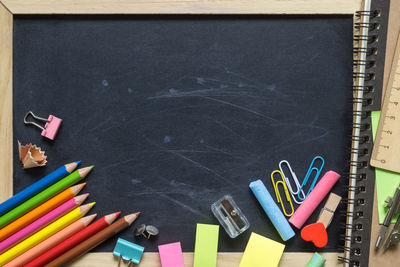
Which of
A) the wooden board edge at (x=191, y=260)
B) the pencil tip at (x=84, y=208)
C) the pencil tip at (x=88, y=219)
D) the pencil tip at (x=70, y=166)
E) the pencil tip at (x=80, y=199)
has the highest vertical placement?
the pencil tip at (x=70, y=166)

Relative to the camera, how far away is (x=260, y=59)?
1054 mm

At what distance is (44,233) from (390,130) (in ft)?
3.10

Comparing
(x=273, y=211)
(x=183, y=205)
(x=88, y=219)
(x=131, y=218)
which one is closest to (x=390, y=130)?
(x=273, y=211)

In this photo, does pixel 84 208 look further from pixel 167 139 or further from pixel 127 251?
pixel 167 139

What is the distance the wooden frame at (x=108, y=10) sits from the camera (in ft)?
3.35

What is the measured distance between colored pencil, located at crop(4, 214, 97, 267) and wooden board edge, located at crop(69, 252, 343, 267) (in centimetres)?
7

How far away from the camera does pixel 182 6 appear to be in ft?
3.39

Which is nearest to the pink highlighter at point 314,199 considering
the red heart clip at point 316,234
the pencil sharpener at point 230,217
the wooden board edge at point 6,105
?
the red heart clip at point 316,234

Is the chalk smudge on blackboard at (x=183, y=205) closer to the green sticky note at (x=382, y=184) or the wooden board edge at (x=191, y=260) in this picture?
the wooden board edge at (x=191, y=260)

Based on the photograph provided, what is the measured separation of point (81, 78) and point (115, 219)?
382 millimetres

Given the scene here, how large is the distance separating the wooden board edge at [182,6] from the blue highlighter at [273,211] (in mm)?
464

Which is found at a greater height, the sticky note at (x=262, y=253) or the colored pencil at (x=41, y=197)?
the colored pencil at (x=41, y=197)

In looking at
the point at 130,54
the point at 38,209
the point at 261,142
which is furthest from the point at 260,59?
the point at 38,209

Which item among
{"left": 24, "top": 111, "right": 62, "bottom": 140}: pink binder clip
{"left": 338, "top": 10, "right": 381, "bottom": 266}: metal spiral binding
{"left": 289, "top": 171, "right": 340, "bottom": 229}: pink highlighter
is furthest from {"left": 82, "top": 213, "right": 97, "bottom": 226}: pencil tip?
{"left": 338, "top": 10, "right": 381, "bottom": 266}: metal spiral binding
